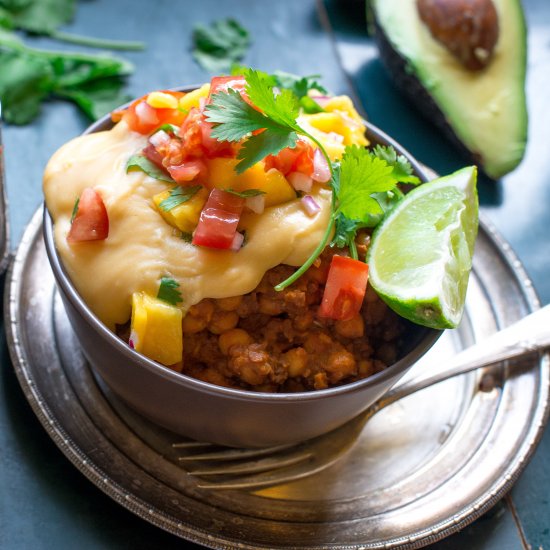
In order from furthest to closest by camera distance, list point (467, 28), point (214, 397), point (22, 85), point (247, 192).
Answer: point (467, 28) → point (22, 85) → point (247, 192) → point (214, 397)

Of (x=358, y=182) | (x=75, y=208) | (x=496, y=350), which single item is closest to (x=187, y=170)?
(x=75, y=208)

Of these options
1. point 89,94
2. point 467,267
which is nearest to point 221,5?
point 89,94

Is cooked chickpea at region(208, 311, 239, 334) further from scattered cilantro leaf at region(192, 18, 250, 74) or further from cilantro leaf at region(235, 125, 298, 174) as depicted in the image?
scattered cilantro leaf at region(192, 18, 250, 74)

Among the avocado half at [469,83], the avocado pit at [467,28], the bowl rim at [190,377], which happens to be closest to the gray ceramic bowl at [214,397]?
the bowl rim at [190,377]

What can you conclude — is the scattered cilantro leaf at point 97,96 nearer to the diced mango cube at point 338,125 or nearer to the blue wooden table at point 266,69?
the blue wooden table at point 266,69

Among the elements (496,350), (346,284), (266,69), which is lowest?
(266,69)

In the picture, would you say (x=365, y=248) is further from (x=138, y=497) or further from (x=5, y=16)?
(x=5, y=16)

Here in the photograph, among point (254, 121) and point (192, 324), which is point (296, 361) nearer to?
point (192, 324)
